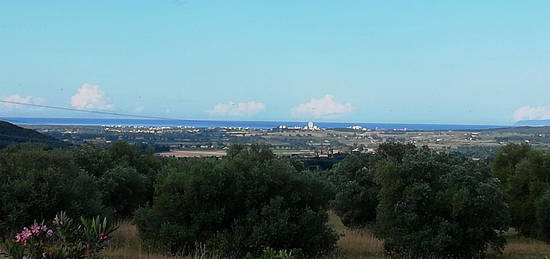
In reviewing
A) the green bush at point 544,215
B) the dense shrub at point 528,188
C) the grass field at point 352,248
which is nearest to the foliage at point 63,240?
the grass field at point 352,248

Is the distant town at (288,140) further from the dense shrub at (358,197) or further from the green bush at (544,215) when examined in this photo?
the green bush at (544,215)

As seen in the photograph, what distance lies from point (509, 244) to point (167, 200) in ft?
37.2

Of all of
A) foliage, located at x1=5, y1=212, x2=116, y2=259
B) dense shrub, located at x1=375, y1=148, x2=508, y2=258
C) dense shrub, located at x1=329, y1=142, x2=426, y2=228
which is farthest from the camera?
dense shrub, located at x1=329, y1=142, x2=426, y2=228

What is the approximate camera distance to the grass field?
1183 centimetres

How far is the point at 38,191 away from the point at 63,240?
26.9 ft

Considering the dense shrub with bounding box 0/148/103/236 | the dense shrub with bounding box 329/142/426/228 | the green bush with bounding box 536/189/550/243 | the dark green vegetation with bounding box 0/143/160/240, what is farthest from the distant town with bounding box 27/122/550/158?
the dense shrub with bounding box 0/148/103/236

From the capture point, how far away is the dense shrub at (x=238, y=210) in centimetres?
1228

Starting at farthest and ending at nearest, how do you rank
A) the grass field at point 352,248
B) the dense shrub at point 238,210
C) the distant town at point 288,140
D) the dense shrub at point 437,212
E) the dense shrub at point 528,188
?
1. the distant town at point 288,140
2. the dense shrub at point 528,188
3. the dense shrub at point 437,212
4. the dense shrub at point 238,210
5. the grass field at point 352,248

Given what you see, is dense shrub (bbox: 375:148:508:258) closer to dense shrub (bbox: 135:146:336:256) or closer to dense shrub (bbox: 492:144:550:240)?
dense shrub (bbox: 135:146:336:256)

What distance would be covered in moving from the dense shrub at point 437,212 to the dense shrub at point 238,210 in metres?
1.83

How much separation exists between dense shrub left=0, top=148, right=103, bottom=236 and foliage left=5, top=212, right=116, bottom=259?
25.4ft

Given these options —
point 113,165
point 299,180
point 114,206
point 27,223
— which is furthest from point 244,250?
point 113,165

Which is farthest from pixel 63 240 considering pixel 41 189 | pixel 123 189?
pixel 123 189

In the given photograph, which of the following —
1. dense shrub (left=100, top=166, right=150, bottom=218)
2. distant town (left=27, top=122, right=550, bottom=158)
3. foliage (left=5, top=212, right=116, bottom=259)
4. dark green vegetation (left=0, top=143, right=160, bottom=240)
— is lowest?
distant town (left=27, top=122, right=550, bottom=158)
